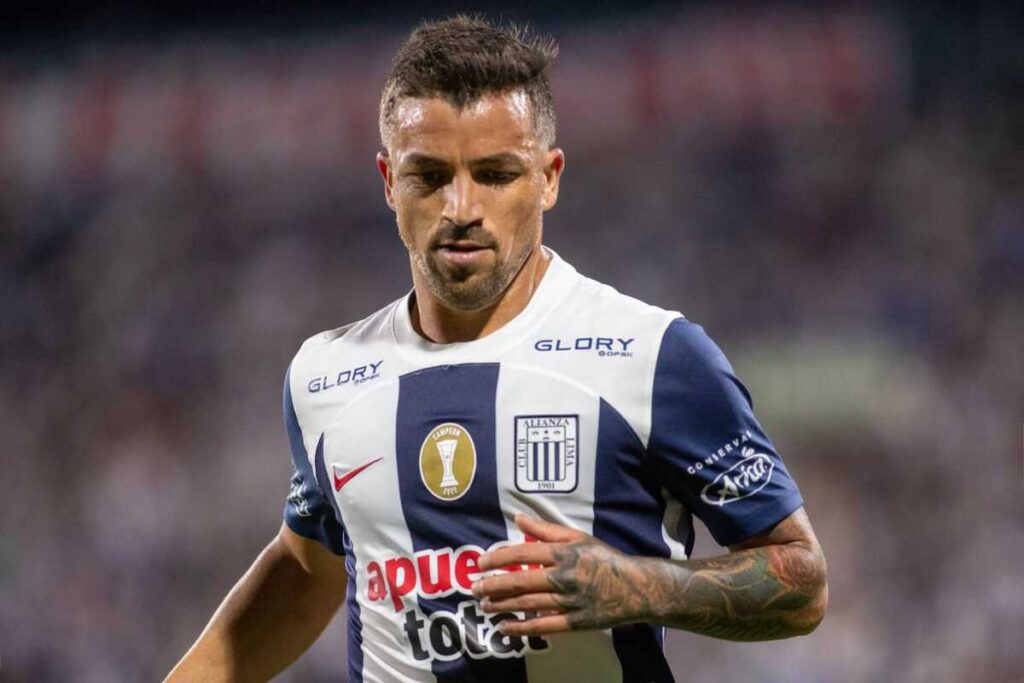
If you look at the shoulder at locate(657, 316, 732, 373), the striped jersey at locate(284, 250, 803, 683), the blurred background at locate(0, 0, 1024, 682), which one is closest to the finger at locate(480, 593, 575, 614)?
the striped jersey at locate(284, 250, 803, 683)

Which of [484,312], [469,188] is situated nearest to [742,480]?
[484,312]

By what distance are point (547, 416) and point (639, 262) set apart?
18.7ft

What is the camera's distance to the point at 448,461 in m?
2.49

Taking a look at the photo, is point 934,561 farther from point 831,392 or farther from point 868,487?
point 831,392

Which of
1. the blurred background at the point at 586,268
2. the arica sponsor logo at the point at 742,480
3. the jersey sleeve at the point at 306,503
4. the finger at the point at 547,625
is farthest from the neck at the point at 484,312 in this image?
the blurred background at the point at 586,268

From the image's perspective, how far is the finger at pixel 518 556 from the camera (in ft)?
6.77

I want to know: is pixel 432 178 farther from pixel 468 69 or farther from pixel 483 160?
pixel 468 69

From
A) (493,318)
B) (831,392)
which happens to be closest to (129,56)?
(831,392)

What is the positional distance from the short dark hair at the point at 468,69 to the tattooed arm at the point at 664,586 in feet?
2.72

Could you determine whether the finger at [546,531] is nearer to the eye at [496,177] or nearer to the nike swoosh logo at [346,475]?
the nike swoosh logo at [346,475]

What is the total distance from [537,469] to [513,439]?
72mm

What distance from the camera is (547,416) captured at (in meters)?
2.45

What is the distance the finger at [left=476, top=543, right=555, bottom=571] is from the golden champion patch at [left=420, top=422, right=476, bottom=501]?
38cm

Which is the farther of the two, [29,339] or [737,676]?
[29,339]
